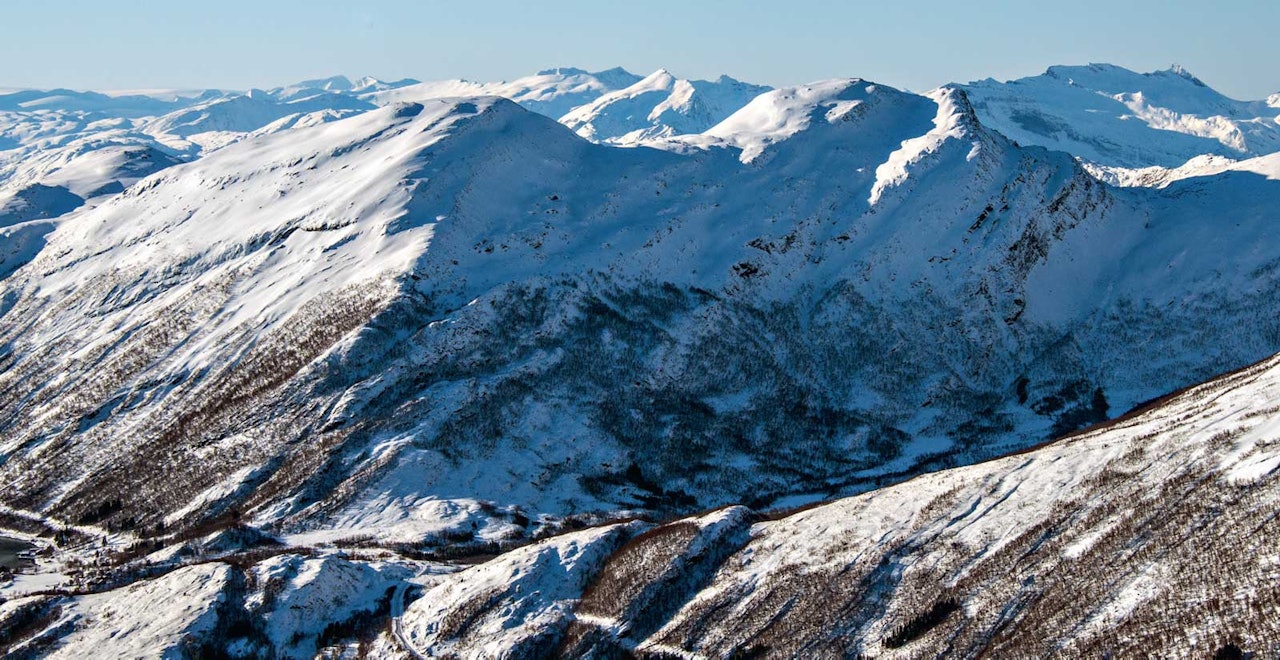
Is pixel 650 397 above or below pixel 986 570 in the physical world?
below

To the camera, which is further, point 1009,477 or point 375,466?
point 375,466

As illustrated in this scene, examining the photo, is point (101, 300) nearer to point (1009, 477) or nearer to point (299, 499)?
point (299, 499)

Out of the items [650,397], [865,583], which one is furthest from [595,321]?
[865,583]

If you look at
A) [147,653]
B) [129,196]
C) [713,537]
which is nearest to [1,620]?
[147,653]

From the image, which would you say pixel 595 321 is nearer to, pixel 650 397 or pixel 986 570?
pixel 650 397

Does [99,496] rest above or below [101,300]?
below

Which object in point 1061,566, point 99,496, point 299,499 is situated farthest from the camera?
point 99,496

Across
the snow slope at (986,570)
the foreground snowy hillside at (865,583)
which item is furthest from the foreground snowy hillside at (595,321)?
the snow slope at (986,570)
